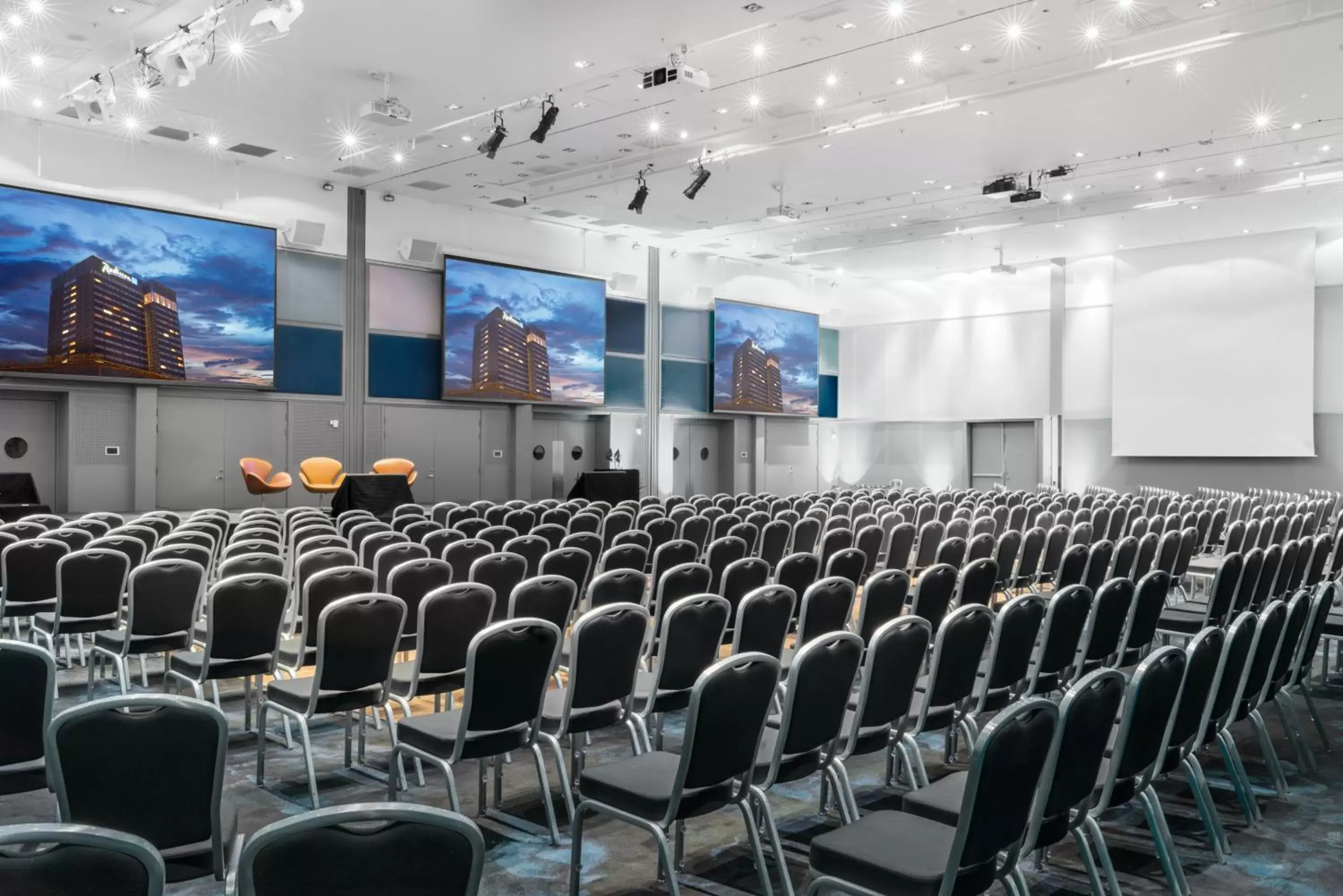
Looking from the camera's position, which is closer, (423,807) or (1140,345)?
(423,807)

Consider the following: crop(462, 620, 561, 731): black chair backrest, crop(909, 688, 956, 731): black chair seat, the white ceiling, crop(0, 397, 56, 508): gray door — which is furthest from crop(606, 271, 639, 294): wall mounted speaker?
crop(462, 620, 561, 731): black chair backrest

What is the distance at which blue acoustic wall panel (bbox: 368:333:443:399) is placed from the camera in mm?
16812

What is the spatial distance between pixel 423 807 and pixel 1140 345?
21.7 metres

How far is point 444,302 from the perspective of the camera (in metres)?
17.3

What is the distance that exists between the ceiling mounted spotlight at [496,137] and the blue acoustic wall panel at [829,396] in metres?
13.9

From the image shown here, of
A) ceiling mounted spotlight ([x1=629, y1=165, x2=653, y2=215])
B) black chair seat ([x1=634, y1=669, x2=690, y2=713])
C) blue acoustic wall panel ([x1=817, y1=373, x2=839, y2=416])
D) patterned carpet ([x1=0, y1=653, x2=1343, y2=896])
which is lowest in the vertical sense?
patterned carpet ([x1=0, y1=653, x2=1343, y2=896])

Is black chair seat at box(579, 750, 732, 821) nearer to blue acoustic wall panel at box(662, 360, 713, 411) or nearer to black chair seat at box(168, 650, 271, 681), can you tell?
black chair seat at box(168, 650, 271, 681)

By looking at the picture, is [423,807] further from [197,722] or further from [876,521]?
[876,521]

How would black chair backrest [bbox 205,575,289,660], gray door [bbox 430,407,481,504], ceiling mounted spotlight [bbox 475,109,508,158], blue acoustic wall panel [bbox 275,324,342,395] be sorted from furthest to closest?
gray door [bbox 430,407,481,504], blue acoustic wall panel [bbox 275,324,342,395], ceiling mounted spotlight [bbox 475,109,508,158], black chair backrest [bbox 205,575,289,660]

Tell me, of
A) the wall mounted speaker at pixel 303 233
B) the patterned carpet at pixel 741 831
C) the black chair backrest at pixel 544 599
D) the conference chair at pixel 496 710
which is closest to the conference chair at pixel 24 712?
the patterned carpet at pixel 741 831

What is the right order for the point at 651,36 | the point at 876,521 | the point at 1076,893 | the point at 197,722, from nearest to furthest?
the point at 197,722
the point at 1076,893
the point at 876,521
the point at 651,36

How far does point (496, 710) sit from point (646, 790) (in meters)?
0.79

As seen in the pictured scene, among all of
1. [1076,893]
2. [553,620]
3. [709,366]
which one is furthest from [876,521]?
[709,366]

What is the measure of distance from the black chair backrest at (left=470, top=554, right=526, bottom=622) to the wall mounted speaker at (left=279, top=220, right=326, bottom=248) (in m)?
11.6
